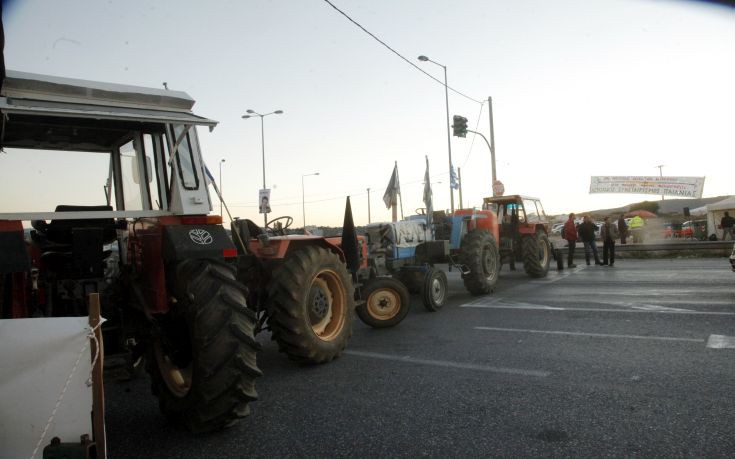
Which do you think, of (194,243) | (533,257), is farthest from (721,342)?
(533,257)

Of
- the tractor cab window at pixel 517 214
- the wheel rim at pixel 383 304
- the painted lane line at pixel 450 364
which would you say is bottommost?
the painted lane line at pixel 450 364

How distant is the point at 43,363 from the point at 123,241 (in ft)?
7.11

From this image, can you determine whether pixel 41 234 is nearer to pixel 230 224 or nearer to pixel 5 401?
pixel 230 224

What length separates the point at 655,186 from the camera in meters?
39.4

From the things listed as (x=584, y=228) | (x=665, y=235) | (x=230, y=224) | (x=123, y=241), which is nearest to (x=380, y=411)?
(x=230, y=224)

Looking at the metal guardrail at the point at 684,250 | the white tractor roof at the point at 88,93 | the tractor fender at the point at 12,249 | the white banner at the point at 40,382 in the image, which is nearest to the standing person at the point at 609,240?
the metal guardrail at the point at 684,250

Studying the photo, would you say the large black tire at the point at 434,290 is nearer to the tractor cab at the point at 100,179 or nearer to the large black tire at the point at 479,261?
the large black tire at the point at 479,261

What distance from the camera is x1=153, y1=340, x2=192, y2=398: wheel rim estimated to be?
12.1 feet

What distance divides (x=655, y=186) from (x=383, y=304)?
39.2 meters

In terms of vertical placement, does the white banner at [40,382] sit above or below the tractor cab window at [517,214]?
below

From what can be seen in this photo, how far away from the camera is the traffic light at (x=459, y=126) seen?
2017 centimetres

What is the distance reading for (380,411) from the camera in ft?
12.6

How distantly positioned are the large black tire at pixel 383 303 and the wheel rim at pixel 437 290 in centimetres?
119

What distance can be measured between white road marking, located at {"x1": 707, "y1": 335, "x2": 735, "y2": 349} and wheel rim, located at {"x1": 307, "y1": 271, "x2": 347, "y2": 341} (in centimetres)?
398
